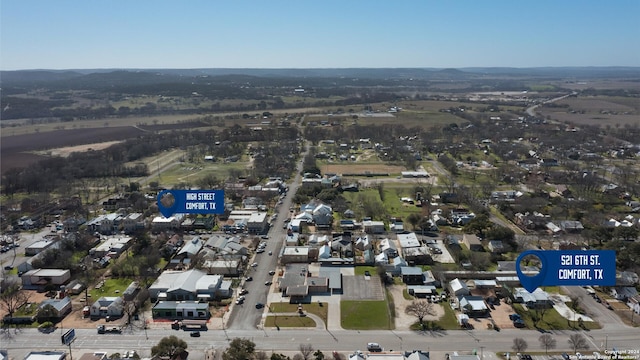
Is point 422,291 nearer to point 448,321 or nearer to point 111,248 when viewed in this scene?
point 448,321

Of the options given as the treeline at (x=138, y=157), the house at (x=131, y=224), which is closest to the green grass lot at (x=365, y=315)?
the house at (x=131, y=224)

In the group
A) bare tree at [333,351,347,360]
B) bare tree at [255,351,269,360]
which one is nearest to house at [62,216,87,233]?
bare tree at [255,351,269,360]

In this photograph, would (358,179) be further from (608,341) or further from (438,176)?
(608,341)

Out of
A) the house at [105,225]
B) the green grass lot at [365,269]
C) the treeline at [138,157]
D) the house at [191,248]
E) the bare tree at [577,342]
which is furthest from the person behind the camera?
the treeline at [138,157]

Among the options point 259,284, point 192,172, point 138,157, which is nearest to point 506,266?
point 259,284

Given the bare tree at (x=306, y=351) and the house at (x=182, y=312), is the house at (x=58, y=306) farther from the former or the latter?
the bare tree at (x=306, y=351)

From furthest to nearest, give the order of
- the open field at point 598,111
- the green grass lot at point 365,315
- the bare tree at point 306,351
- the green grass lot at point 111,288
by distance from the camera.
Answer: the open field at point 598,111 → the green grass lot at point 111,288 → the green grass lot at point 365,315 → the bare tree at point 306,351
